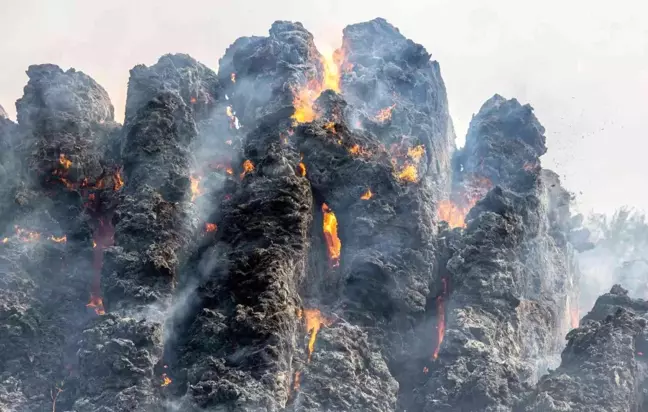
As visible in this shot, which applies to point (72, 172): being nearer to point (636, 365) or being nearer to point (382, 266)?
point (382, 266)

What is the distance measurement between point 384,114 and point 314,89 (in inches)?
325

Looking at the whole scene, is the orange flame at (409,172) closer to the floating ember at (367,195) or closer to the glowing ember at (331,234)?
the floating ember at (367,195)

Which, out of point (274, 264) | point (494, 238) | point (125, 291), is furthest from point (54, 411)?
point (494, 238)

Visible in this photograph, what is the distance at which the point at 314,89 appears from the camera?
71.1 metres

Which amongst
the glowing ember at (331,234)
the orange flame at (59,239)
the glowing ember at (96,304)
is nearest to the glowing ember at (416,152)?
the glowing ember at (331,234)

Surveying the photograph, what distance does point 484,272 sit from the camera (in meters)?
50.9

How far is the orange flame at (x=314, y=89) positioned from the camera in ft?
206

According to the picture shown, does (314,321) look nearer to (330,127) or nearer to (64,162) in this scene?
(330,127)

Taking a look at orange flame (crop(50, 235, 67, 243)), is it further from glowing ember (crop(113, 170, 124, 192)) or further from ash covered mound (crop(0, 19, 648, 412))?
glowing ember (crop(113, 170, 124, 192))

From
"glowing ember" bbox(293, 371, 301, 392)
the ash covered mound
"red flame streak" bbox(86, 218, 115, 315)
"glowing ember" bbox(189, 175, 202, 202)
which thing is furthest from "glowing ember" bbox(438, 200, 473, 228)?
"red flame streak" bbox(86, 218, 115, 315)

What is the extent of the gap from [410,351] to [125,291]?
21.2 meters

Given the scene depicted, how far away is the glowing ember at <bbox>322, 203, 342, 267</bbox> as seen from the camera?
52.8 meters

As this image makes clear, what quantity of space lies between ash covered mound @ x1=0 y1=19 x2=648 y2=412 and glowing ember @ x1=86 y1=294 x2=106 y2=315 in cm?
21

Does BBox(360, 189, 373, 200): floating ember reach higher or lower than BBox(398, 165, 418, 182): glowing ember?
lower
